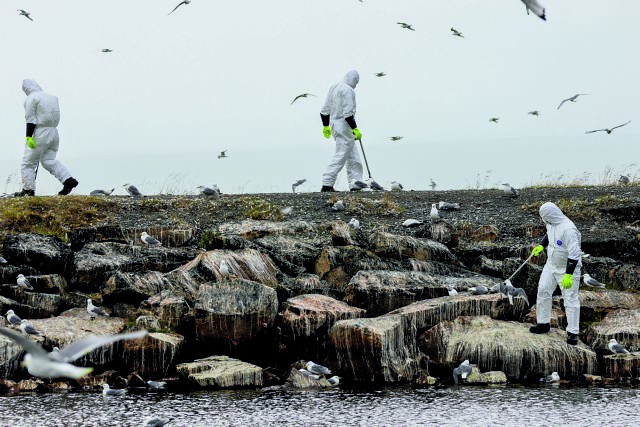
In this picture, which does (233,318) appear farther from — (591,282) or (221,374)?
(591,282)

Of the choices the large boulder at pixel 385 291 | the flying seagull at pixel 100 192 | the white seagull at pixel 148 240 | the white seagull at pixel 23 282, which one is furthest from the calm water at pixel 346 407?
the flying seagull at pixel 100 192

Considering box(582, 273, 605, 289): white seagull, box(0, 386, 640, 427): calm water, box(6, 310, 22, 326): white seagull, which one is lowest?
box(0, 386, 640, 427): calm water

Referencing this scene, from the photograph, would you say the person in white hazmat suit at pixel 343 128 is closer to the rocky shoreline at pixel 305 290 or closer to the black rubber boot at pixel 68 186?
the rocky shoreline at pixel 305 290

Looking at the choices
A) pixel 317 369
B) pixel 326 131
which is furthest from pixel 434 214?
pixel 317 369

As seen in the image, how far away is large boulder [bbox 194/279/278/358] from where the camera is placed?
1959 cm

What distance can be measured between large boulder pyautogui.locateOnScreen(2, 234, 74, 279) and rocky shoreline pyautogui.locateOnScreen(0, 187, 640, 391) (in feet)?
0.10

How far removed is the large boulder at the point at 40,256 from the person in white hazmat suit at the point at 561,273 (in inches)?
353

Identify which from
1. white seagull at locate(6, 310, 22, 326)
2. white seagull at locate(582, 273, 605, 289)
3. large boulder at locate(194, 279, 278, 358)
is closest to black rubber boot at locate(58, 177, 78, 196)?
white seagull at locate(6, 310, 22, 326)

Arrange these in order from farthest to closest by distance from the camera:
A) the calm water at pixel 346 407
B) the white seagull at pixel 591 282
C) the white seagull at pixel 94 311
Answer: the white seagull at pixel 591 282 < the white seagull at pixel 94 311 < the calm water at pixel 346 407

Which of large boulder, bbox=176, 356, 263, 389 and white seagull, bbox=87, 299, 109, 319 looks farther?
white seagull, bbox=87, 299, 109, 319

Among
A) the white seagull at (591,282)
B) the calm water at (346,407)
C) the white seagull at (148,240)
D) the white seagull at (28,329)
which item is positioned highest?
the white seagull at (148,240)

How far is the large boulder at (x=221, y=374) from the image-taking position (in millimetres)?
18344

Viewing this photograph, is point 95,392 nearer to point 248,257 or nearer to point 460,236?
point 248,257

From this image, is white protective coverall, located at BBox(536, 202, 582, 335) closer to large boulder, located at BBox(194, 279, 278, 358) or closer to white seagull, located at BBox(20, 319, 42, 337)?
large boulder, located at BBox(194, 279, 278, 358)
